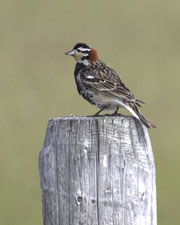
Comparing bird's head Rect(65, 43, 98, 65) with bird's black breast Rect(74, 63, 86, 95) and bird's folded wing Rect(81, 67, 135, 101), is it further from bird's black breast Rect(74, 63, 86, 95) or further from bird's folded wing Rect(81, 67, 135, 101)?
bird's folded wing Rect(81, 67, 135, 101)

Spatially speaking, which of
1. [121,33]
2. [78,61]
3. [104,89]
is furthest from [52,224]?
[121,33]

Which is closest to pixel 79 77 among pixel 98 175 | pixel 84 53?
pixel 84 53

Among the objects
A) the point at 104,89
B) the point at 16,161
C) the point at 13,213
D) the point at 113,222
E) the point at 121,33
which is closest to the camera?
the point at 113,222

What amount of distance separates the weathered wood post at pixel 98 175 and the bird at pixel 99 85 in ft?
6.37

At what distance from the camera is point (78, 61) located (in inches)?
320

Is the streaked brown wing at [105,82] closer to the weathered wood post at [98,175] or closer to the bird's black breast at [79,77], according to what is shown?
the bird's black breast at [79,77]

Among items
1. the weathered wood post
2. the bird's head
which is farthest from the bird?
the weathered wood post

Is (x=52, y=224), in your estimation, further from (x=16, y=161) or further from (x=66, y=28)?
(x=66, y=28)

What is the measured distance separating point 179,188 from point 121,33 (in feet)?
20.6

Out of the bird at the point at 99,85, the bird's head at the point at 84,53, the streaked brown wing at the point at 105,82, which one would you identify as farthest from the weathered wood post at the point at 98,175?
the bird's head at the point at 84,53

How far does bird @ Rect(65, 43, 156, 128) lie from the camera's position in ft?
23.9

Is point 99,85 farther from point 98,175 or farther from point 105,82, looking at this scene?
point 98,175

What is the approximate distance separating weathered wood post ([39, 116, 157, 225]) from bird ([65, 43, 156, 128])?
6.37ft

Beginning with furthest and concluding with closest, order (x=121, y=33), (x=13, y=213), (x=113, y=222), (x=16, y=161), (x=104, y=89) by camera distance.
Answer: (x=121, y=33) → (x=16, y=161) → (x=13, y=213) → (x=104, y=89) → (x=113, y=222)
